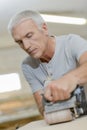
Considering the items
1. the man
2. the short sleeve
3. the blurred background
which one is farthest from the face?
the blurred background

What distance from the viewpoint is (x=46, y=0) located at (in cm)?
399

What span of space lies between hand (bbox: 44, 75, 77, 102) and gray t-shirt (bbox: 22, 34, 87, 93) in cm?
23

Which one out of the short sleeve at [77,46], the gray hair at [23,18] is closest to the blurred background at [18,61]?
the gray hair at [23,18]

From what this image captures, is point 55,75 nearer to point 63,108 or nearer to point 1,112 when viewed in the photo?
point 63,108

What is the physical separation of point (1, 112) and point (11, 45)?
1.47 m

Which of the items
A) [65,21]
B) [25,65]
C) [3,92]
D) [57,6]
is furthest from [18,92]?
[25,65]

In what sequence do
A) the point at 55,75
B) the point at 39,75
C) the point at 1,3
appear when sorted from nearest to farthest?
the point at 55,75, the point at 39,75, the point at 1,3

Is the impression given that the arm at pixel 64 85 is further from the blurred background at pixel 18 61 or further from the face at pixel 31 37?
the blurred background at pixel 18 61

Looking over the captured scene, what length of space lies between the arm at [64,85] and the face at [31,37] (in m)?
0.33

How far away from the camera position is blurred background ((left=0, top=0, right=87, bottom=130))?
4.23m

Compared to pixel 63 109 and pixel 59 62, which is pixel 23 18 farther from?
pixel 63 109

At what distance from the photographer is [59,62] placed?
145 cm

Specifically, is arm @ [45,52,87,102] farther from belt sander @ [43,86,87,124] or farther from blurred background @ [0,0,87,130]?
blurred background @ [0,0,87,130]

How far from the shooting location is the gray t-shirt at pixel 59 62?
1335mm
